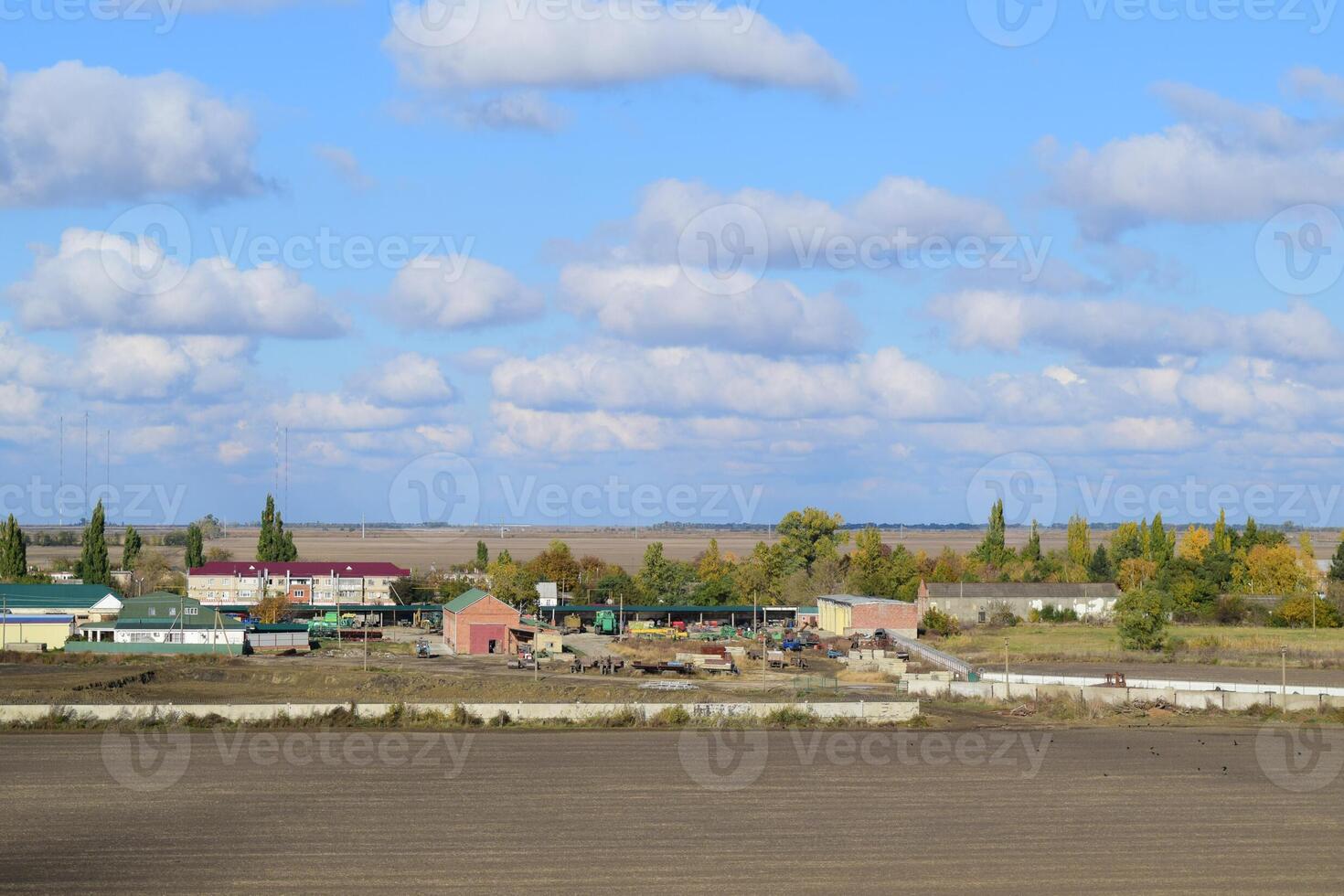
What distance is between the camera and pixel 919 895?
21422 mm

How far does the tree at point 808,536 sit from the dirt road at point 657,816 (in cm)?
7214

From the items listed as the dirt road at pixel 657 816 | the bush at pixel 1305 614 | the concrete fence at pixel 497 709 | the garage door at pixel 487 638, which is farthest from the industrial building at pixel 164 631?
the bush at pixel 1305 614

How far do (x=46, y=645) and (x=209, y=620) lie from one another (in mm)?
7378

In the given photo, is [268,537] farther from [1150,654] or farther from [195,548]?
[1150,654]

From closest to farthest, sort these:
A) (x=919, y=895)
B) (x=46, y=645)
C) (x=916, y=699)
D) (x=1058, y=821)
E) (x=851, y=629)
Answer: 1. (x=919, y=895)
2. (x=1058, y=821)
3. (x=916, y=699)
4. (x=46, y=645)
5. (x=851, y=629)

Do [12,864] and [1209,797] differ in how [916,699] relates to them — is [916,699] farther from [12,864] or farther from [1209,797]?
[12,864]

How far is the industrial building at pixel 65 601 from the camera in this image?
71.2 metres

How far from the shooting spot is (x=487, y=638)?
66.5 m

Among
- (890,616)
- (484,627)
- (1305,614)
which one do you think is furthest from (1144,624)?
(484,627)

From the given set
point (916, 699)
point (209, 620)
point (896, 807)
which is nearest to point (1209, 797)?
point (896, 807)

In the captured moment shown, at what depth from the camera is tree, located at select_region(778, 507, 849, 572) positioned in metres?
110

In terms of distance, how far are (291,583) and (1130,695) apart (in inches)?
2420

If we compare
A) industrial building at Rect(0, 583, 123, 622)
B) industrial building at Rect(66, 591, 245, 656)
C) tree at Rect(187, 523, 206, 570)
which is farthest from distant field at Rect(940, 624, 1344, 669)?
tree at Rect(187, 523, 206, 570)

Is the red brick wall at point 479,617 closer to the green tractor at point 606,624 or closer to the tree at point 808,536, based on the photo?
the green tractor at point 606,624
